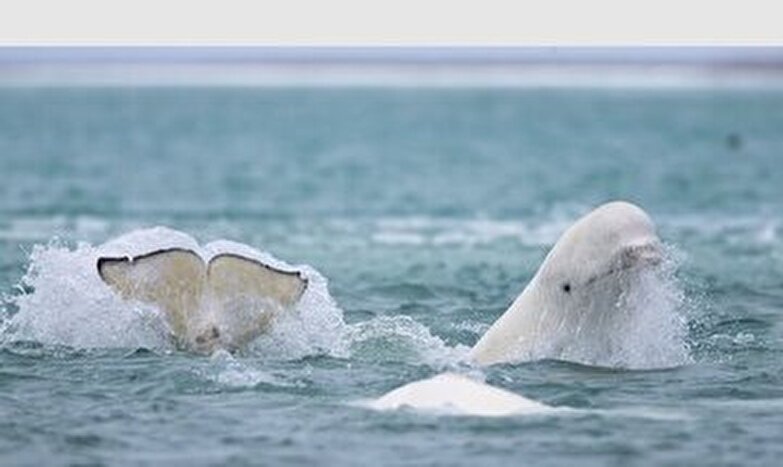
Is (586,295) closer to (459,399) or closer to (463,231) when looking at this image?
(459,399)

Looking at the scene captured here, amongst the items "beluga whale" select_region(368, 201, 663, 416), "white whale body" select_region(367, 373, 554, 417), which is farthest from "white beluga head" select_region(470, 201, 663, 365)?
"white whale body" select_region(367, 373, 554, 417)

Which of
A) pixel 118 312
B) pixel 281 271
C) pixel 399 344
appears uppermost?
pixel 281 271

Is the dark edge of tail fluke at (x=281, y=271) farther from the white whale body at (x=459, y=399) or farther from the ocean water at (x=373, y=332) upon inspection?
the white whale body at (x=459, y=399)

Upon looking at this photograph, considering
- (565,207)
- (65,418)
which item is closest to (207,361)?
(65,418)

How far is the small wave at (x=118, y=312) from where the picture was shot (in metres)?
17.8

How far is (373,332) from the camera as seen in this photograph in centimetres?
1947

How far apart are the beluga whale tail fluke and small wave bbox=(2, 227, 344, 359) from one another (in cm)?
14

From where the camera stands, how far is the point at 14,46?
15297 millimetres

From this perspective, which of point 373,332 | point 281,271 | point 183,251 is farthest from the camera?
point 373,332

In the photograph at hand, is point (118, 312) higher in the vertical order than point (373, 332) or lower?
higher

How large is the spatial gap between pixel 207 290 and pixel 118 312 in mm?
1056

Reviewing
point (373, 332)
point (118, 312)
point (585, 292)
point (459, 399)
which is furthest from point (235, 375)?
point (373, 332)

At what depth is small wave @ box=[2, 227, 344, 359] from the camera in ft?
58.5

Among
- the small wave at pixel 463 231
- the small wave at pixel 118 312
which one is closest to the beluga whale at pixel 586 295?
the small wave at pixel 118 312
